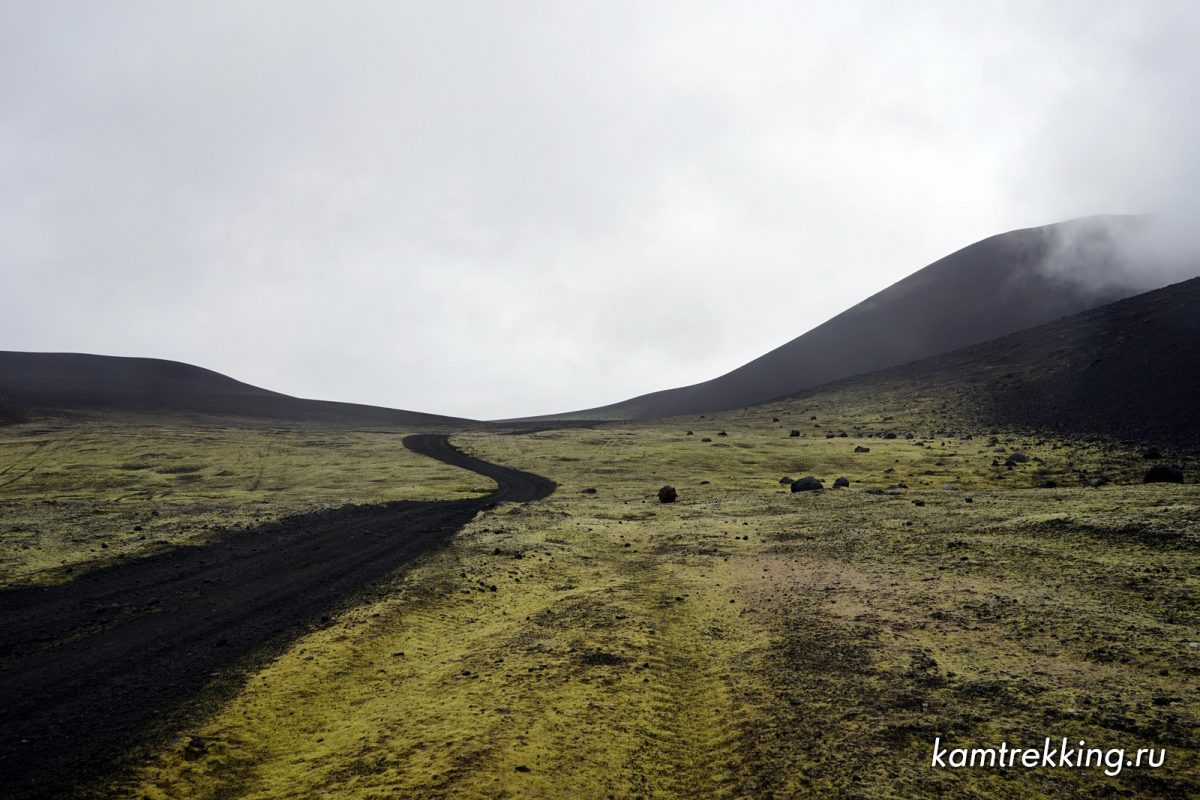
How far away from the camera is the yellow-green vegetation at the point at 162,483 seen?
20.1 meters

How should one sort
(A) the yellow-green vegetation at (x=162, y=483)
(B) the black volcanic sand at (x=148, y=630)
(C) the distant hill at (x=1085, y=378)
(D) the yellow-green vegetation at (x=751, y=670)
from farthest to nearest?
(C) the distant hill at (x=1085, y=378)
(A) the yellow-green vegetation at (x=162, y=483)
(B) the black volcanic sand at (x=148, y=630)
(D) the yellow-green vegetation at (x=751, y=670)

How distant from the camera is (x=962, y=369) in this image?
94000mm

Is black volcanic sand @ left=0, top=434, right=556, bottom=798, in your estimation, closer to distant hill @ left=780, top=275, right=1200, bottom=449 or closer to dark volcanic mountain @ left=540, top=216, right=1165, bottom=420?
distant hill @ left=780, top=275, right=1200, bottom=449

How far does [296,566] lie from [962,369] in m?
100

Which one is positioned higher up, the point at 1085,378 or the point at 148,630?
the point at 1085,378

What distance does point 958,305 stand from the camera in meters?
142

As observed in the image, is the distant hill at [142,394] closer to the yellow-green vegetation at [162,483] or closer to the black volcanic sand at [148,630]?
the yellow-green vegetation at [162,483]

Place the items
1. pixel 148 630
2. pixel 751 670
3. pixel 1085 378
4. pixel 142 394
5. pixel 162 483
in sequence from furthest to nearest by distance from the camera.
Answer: pixel 142 394, pixel 1085 378, pixel 162 483, pixel 148 630, pixel 751 670

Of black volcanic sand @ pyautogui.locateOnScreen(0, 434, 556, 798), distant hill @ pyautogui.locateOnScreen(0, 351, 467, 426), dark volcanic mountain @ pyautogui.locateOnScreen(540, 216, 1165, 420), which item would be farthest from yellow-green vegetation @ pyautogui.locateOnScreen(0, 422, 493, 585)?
dark volcanic mountain @ pyautogui.locateOnScreen(540, 216, 1165, 420)

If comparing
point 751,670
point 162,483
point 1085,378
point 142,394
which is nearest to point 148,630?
point 751,670

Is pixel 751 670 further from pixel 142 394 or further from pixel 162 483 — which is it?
pixel 142 394

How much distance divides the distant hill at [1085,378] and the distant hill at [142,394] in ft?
321

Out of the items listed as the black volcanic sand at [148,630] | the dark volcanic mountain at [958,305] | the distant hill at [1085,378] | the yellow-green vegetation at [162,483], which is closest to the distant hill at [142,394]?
the yellow-green vegetation at [162,483]

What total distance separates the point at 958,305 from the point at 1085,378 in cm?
8180
